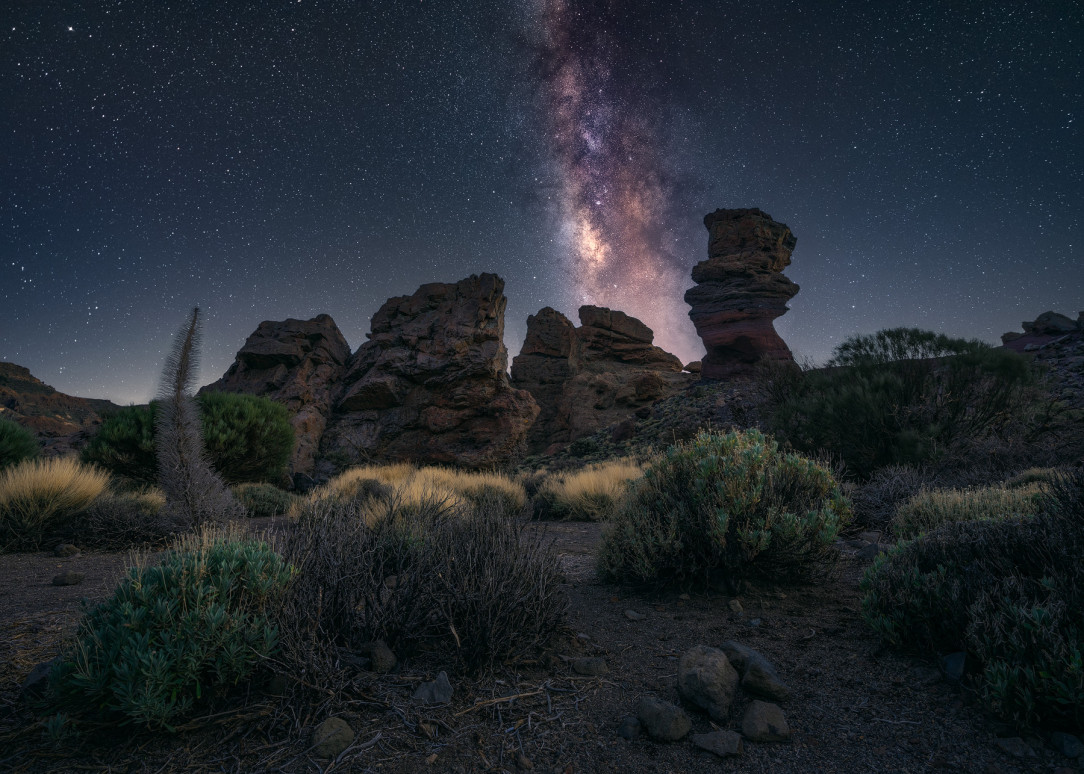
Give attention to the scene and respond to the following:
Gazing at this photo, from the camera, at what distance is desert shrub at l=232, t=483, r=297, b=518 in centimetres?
952

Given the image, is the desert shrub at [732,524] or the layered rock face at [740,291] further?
the layered rock face at [740,291]

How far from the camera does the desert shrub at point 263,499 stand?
952 cm

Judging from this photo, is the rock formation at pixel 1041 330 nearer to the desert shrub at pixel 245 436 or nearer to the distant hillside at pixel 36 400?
the desert shrub at pixel 245 436

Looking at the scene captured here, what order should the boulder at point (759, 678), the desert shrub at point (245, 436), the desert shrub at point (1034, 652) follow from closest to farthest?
the desert shrub at point (1034, 652), the boulder at point (759, 678), the desert shrub at point (245, 436)

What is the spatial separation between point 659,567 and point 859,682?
5.62 feet

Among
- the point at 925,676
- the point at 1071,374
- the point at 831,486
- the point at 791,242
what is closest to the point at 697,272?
the point at 791,242

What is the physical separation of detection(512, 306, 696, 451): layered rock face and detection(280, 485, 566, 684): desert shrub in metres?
25.7

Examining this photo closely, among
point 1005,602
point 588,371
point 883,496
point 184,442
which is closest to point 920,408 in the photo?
point 883,496


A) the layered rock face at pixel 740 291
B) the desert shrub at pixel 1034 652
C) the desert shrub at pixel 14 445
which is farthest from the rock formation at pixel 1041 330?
the desert shrub at pixel 14 445

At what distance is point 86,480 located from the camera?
7.09 m

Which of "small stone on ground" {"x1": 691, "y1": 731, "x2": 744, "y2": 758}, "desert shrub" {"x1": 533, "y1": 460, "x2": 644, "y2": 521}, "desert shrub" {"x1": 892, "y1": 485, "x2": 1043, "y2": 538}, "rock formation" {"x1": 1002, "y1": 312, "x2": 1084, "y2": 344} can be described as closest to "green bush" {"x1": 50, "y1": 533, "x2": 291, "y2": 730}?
"small stone on ground" {"x1": 691, "y1": 731, "x2": 744, "y2": 758}

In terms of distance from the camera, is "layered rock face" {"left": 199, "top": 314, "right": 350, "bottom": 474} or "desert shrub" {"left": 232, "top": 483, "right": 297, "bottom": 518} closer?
"desert shrub" {"left": 232, "top": 483, "right": 297, "bottom": 518}

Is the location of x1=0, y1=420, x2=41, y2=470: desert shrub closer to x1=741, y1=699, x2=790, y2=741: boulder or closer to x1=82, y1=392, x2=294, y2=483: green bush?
x1=82, y1=392, x2=294, y2=483: green bush

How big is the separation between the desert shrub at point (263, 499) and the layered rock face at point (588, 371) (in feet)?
65.4
